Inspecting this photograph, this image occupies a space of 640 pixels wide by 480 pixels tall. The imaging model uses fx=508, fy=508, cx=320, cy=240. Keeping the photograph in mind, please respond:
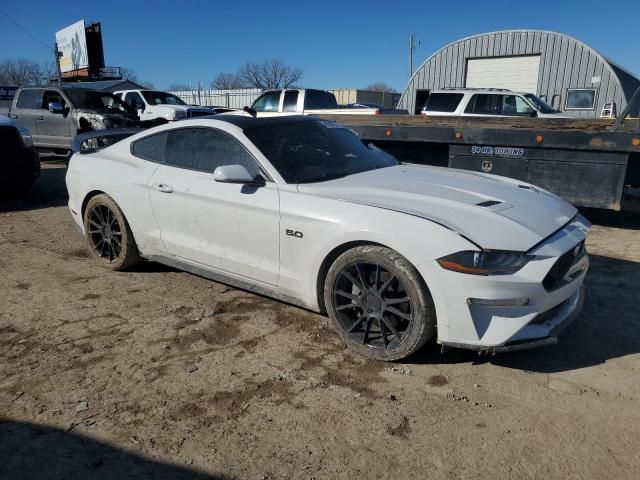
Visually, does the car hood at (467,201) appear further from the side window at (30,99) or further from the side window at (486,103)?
the side window at (30,99)

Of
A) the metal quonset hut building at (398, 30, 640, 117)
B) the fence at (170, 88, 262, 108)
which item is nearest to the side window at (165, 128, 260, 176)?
the metal quonset hut building at (398, 30, 640, 117)

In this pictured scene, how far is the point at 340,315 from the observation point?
3.41 m

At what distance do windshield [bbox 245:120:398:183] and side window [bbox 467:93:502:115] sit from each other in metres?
9.35

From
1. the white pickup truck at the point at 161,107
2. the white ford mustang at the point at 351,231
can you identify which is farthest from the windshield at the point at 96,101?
the white ford mustang at the point at 351,231

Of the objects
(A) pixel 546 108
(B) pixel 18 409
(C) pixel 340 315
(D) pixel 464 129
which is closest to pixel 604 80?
(A) pixel 546 108

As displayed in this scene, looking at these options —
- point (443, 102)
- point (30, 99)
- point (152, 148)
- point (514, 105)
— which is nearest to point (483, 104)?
point (514, 105)

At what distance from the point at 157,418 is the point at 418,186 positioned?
2.24 meters

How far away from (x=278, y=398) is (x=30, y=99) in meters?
12.9

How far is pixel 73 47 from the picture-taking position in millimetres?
46281

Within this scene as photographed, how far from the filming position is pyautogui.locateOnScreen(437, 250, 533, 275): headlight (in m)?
2.84

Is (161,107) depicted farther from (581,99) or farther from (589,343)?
(581,99)

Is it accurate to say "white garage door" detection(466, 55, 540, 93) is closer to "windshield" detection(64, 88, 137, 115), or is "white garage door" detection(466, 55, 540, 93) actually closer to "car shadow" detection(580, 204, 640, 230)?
"windshield" detection(64, 88, 137, 115)

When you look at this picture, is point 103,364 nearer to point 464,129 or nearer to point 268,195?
point 268,195

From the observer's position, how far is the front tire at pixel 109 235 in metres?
4.76
